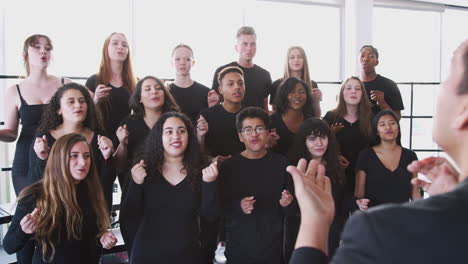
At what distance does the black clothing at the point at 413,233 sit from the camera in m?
0.51

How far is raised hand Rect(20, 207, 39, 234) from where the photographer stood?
5.61 feet

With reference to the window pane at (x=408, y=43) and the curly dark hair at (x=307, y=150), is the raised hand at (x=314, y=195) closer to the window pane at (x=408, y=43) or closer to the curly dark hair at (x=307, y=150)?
the curly dark hair at (x=307, y=150)

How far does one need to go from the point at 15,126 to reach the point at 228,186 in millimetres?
1367

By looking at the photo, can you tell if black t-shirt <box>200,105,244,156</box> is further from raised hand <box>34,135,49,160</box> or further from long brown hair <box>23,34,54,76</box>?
long brown hair <box>23,34,54,76</box>

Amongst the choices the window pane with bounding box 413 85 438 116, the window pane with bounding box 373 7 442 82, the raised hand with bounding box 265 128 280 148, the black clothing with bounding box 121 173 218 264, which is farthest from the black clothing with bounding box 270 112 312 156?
the window pane with bounding box 413 85 438 116

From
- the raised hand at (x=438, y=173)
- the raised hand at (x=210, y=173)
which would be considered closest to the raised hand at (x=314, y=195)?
the raised hand at (x=438, y=173)

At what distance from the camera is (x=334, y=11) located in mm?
6078

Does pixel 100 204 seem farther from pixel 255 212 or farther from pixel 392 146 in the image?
pixel 392 146

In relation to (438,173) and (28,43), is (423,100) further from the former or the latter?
(438,173)

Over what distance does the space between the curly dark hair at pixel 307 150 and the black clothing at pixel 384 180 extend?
0.24 meters

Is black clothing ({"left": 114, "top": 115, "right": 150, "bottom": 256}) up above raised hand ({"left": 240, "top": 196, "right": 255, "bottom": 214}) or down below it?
above

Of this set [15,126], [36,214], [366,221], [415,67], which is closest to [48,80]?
[15,126]

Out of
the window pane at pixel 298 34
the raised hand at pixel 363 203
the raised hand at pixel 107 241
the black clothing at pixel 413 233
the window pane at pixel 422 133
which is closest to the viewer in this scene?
the black clothing at pixel 413 233

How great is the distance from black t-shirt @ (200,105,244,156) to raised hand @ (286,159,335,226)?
1817 millimetres
